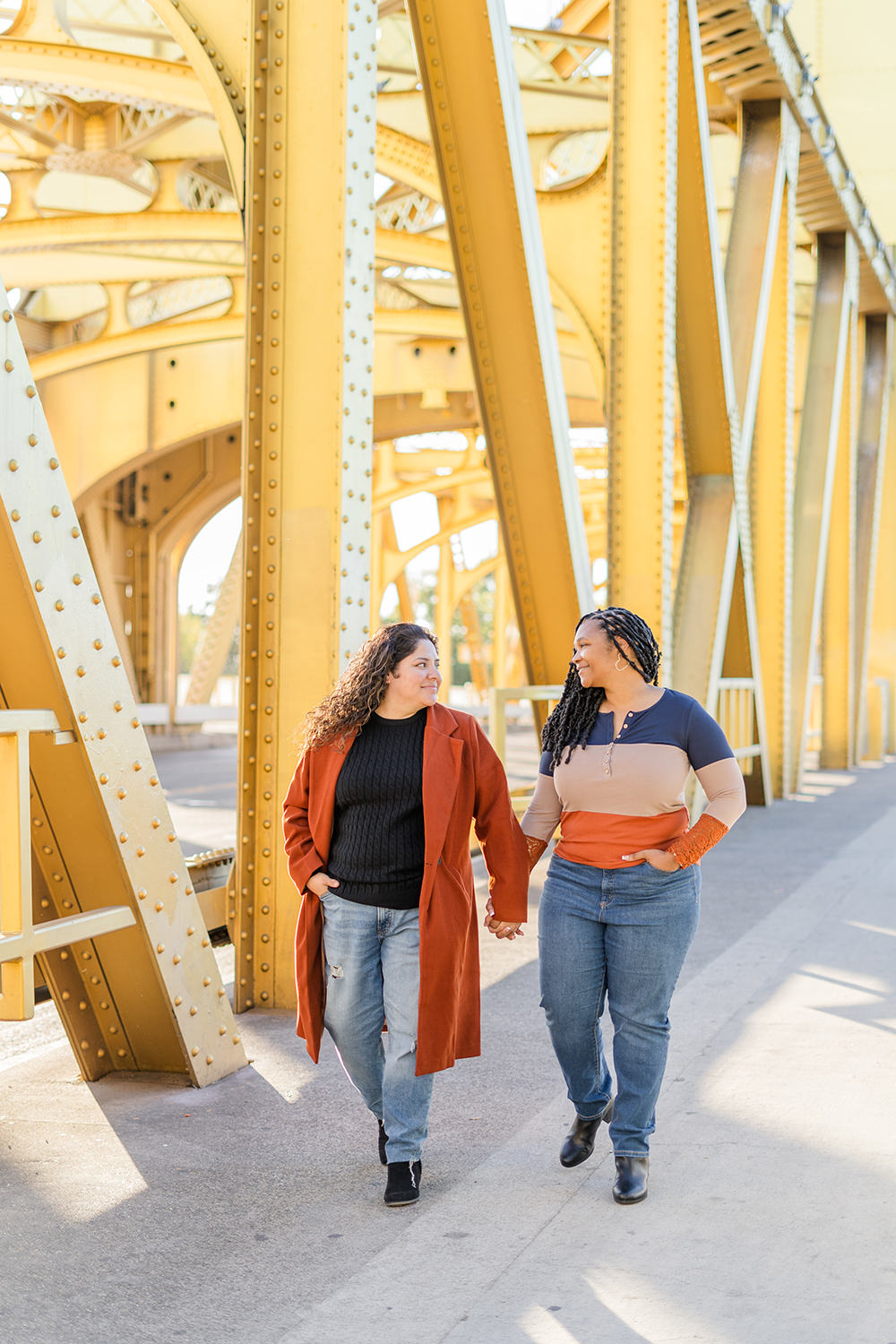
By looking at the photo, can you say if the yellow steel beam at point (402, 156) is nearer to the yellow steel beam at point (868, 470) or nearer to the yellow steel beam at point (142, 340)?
the yellow steel beam at point (142, 340)

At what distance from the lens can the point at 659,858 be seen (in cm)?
373

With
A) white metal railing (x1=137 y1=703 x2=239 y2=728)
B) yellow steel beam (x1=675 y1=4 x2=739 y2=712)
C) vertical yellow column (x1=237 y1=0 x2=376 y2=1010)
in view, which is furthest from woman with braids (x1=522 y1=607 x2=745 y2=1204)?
white metal railing (x1=137 y1=703 x2=239 y2=728)

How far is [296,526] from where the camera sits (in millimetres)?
5797

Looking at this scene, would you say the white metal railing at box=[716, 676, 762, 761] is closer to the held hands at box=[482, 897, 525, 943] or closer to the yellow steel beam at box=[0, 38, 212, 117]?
the yellow steel beam at box=[0, 38, 212, 117]

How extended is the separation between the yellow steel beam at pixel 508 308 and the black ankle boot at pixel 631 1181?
543 centimetres

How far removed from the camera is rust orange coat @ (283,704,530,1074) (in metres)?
3.73

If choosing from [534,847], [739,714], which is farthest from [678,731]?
[739,714]

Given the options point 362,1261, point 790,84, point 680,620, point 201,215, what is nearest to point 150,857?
point 362,1261

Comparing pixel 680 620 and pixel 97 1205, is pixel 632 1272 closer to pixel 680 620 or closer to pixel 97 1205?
pixel 97 1205

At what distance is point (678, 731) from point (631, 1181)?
1224 mm

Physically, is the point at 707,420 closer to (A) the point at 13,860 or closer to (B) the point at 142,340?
(B) the point at 142,340

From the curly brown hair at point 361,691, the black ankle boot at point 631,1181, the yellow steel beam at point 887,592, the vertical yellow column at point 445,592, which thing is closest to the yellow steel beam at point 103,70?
the curly brown hair at point 361,691

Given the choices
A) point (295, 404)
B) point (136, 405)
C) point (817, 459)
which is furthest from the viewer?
point (136, 405)

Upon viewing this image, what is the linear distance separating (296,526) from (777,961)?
3204 millimetres
